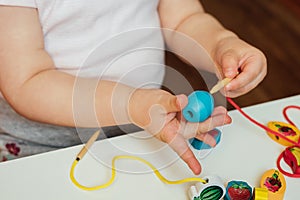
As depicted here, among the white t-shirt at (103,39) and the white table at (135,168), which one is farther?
the white t-shirt at (103,39)

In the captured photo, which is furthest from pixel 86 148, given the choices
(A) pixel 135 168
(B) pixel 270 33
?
(B) pixel 270 33

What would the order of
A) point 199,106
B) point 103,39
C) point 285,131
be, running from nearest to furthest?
point 199,106
point 285,131
point 103,39

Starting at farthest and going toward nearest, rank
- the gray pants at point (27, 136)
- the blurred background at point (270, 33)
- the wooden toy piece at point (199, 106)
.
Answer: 1. the blurred background at point (270, 33)
2. the gray pants at point (27, 136)
3. the wooden toy piece at point (199, 106)

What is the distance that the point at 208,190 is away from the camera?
0.51m

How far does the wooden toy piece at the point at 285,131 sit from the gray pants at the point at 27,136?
0.75 feet

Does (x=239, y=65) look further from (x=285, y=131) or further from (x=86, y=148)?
(x=86, y=148)

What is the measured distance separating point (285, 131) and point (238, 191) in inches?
4.6

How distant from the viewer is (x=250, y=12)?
181 centimetres

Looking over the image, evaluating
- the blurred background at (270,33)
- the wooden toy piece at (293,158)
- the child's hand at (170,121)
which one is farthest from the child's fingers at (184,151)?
the blurred background at (270,33)

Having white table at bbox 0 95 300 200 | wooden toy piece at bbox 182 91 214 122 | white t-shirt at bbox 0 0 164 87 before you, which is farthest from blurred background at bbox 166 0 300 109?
wooden toy piece at bbox 182 91 214 122

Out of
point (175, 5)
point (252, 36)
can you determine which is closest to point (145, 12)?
point (175, 5)

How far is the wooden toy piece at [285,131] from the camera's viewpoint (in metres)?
0.58

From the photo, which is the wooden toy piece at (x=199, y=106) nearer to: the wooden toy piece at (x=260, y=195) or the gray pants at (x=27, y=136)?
the wooden toy piece at (x=260, y=195)

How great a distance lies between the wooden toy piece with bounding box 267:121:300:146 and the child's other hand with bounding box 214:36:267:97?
0.05 m
